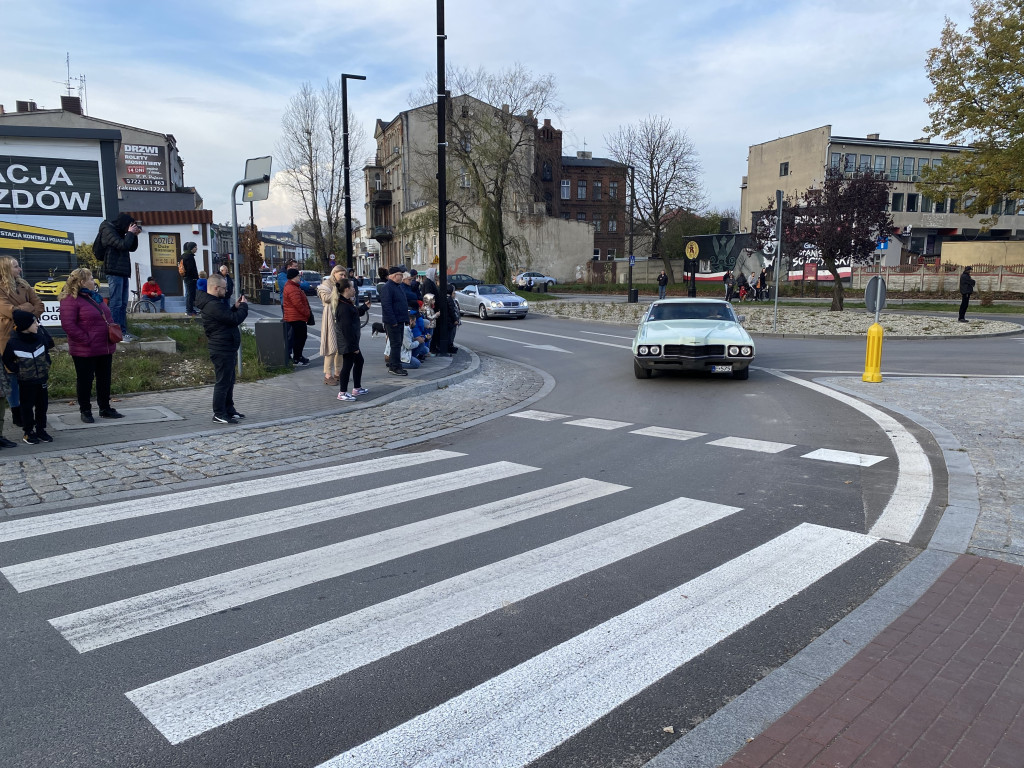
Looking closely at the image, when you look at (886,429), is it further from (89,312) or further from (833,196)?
(833,196)

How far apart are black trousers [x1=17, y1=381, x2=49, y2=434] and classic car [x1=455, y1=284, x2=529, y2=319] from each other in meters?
22.4

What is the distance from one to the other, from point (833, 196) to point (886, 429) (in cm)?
2508

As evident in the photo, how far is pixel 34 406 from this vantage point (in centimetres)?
785

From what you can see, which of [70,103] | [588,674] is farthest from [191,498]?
[70,103]

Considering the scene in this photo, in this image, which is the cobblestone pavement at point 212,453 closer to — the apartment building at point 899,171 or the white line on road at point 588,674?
the white line on road at point 588,674

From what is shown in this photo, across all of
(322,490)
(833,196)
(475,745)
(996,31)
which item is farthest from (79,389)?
(996,31)

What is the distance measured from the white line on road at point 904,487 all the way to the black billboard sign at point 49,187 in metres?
14.6

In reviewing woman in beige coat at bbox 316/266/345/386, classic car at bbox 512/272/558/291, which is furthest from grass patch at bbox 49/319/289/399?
classic car at bbox 512/272/558/291

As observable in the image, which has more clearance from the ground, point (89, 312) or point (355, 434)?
point (89, 312)

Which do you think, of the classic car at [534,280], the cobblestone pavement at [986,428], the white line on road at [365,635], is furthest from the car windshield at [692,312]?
the classic car at [534,280]

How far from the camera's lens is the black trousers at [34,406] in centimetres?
761

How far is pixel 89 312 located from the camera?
8453mm

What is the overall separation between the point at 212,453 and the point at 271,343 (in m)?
5.66

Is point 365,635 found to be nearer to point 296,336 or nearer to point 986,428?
point 986,428
